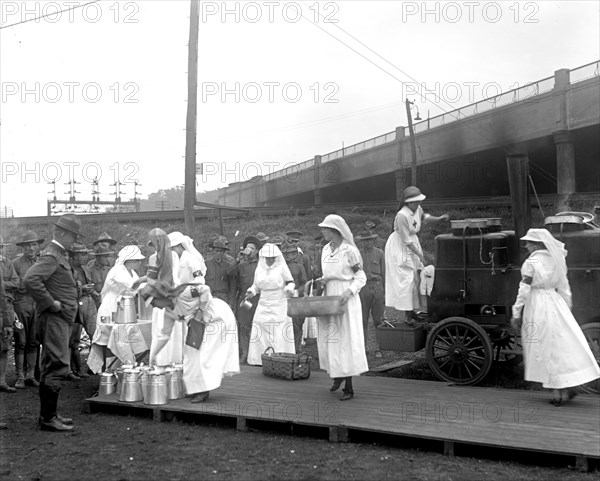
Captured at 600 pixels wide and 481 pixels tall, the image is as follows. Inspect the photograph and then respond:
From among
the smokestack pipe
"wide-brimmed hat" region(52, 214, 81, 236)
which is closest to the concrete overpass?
the smokestack pipe

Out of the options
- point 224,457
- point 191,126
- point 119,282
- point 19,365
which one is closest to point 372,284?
point 119,282

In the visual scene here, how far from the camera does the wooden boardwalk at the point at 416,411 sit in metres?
5.99

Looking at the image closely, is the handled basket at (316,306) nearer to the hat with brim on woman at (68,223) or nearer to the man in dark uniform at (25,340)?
the hat with brim on woman at (68,223)

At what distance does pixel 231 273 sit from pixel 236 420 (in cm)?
486

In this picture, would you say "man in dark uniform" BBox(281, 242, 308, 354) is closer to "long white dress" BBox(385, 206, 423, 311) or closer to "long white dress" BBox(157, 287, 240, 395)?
"long white dress" BBox(385, 206, 423, 311)

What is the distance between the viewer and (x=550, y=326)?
24.1ft

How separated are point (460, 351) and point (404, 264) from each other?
1.37 metres

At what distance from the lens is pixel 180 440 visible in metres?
6.68

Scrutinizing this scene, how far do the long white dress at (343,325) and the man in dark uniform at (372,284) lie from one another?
4.02 m

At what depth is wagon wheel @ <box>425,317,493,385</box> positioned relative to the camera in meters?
8.45

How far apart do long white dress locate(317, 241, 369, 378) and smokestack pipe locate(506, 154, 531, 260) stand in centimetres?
246

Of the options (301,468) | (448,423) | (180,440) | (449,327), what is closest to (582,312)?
(449,327)


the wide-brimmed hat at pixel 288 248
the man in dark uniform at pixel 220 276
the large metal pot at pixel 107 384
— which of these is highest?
the wide-brimmed hat at pixel 288 248

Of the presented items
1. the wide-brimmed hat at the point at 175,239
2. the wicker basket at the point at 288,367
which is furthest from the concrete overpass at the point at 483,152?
the wide-brimmed hat at the point at 175,239
